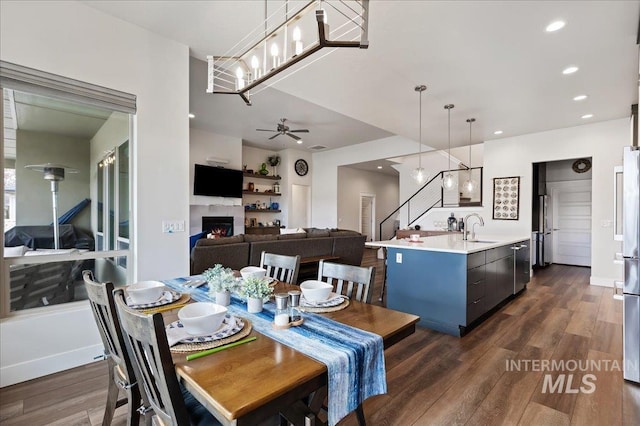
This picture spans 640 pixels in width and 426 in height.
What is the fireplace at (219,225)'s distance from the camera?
737 centimetres

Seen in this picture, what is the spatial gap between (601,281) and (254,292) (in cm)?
655

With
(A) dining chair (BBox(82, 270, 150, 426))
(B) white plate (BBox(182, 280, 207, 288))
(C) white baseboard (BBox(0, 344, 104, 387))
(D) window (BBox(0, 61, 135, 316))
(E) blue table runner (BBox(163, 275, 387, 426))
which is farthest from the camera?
(D) window (BBox(0, 61, 135, 316))

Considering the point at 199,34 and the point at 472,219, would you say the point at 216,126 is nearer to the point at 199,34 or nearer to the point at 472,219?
the point at 199,34

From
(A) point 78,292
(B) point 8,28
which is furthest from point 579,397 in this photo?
(B) point 8,28

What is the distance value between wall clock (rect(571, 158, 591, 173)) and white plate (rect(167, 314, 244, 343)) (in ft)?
27.8

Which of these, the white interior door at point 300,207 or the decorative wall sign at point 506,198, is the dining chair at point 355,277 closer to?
the decorative wall sign at point 506,198

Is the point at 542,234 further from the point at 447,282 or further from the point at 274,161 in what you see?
the point at 274,161

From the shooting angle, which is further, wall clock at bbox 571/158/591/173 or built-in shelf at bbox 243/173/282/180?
built-in shelf at bbox 243/173/282/180

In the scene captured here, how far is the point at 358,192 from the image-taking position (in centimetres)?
1009

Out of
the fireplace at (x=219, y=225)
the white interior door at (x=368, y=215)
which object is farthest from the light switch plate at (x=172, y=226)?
the white interior door at (x=368, y=215)

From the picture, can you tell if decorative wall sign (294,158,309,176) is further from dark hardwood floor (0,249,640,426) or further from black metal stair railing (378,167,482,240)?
dark hardwood floor (0,249,640,426)

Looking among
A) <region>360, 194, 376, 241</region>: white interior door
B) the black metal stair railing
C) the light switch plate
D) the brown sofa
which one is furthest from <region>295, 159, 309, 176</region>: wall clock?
the light switch plate

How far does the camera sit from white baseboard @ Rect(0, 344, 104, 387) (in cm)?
223

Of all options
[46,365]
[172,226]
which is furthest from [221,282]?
[46,365]
